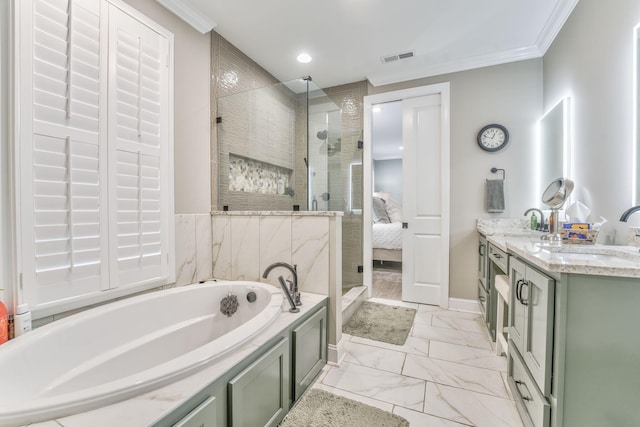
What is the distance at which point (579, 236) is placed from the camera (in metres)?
1.60

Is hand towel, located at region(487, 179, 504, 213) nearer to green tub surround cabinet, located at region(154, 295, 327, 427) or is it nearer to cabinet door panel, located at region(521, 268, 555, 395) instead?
cabinet door panel, located at region(521, 268, 555, 395)

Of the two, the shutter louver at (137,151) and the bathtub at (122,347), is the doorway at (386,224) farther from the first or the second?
the shutter louver at (137,151)

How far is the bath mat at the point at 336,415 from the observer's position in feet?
4.61

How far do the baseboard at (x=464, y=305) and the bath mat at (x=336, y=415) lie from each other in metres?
1.87

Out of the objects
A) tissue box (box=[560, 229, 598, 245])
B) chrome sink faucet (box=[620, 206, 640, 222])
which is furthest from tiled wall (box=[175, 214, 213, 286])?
chrome sink faucet (box=[620, 206, 640, 222])

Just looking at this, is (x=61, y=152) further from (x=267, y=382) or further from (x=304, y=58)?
(x=304, y=58)

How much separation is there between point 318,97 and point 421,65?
1.21m

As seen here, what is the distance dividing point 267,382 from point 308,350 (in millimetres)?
444

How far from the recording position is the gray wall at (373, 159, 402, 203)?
7324mm

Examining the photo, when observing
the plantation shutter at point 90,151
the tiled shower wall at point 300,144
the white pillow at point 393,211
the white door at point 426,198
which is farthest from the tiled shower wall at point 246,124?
the white pillow at point 393,211

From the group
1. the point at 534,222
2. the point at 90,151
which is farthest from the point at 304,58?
the point at 534,222

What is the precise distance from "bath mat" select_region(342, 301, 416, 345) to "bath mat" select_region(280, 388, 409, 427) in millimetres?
841

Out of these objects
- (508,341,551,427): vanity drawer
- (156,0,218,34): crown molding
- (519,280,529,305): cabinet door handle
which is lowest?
(508,341,551,427): vanity drawer

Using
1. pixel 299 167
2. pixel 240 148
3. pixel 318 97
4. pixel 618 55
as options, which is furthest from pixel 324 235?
pixel 618 55
